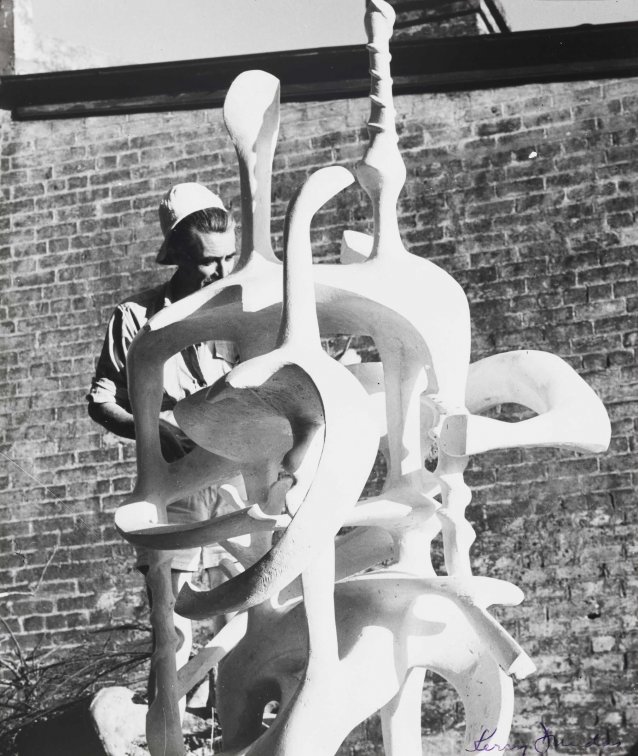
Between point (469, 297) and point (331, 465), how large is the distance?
3717 millimetres

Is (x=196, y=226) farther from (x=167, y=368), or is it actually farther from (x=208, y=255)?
(x=167, y=368)

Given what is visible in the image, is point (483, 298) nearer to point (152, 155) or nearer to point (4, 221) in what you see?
point (152, 155)

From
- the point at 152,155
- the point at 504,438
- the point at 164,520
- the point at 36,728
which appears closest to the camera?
the point at 504,438

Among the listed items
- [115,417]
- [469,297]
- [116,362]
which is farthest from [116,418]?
[469,297]

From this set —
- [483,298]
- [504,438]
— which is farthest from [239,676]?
[483,298]

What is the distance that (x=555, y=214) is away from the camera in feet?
20.7

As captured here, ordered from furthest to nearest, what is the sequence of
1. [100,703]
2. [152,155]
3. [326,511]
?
[152,155]
[100,703]
[326,511]

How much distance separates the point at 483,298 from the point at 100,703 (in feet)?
8.15

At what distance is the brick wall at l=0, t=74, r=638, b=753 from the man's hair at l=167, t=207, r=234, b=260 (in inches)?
109

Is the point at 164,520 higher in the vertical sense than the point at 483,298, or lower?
lower

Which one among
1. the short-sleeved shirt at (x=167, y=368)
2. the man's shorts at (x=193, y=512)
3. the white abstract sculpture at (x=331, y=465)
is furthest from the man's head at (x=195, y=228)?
the man's shorts at (x=193, y=512)

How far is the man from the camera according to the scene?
3572mm

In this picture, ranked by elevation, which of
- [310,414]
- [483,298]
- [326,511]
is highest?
[483,298]
